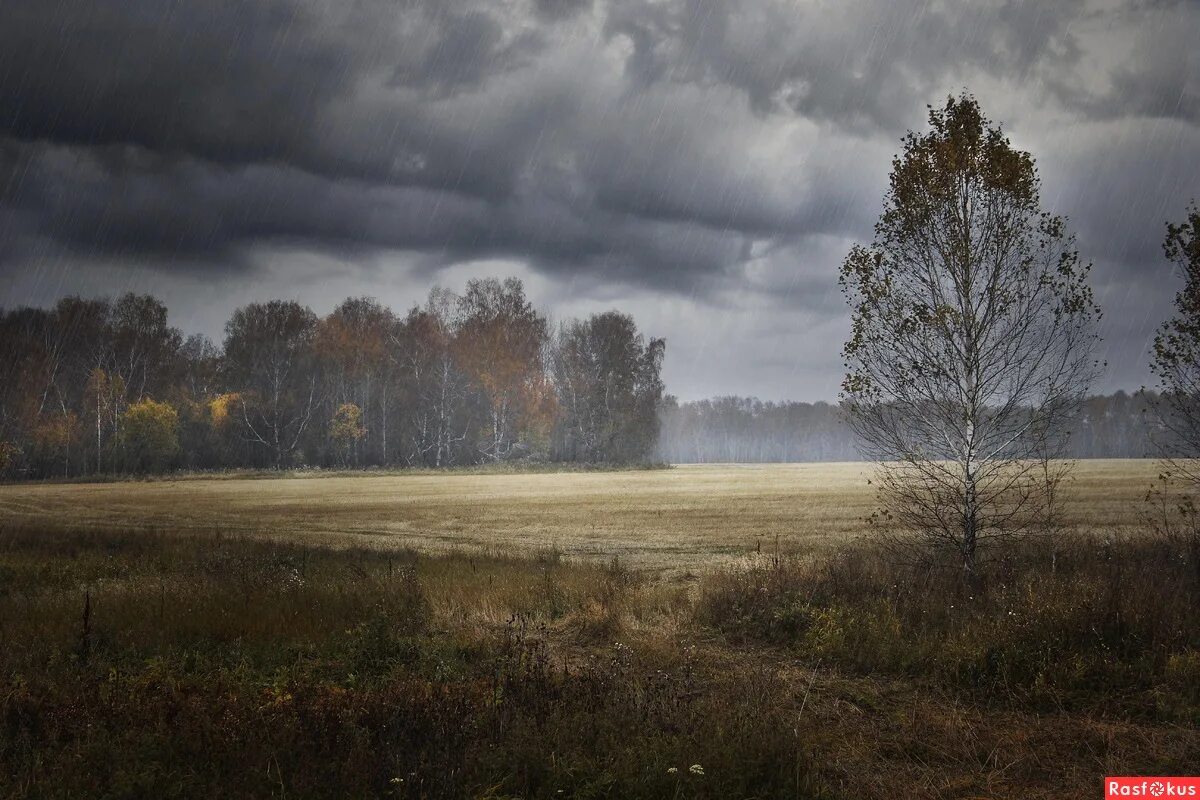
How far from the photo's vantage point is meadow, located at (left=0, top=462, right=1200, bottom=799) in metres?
6.14

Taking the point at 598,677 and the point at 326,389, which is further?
the point at 326,389

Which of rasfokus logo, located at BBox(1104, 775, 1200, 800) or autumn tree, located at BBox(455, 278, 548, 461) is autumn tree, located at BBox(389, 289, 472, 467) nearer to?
autumn tree, located at BBox(455, 278, 548, 461)

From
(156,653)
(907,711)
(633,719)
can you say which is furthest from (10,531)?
(907,711)

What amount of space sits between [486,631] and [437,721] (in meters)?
4.72

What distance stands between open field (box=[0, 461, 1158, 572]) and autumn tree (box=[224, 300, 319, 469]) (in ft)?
61.8

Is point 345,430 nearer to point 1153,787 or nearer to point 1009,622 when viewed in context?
point 1009,622

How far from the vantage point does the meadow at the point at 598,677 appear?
614 centimetres

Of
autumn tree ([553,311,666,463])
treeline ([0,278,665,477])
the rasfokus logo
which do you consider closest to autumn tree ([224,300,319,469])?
treeline ([0,278,665,477])

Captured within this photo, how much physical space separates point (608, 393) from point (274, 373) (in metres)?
36.9

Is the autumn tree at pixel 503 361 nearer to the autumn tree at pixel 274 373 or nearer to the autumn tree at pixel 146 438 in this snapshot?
the autumn tree at pixel 274 373

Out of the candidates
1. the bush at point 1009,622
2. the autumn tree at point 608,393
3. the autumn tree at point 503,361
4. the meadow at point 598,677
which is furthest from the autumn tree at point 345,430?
the bush at point 1009,622

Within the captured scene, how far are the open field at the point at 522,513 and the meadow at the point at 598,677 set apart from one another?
6.81 metres

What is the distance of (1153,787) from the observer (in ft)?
20.2

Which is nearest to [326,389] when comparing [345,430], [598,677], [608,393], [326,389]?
[326,389]
